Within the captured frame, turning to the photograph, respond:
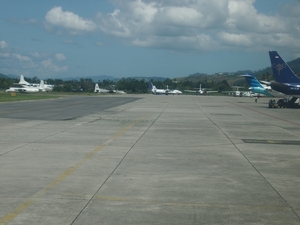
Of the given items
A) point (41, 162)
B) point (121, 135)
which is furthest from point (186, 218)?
point (121, 135)

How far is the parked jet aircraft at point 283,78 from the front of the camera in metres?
49.2

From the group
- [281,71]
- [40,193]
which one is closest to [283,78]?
[281,71]

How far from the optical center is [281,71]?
50219 mm

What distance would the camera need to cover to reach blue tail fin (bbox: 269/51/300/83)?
49844mm

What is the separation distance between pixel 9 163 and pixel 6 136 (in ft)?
21.6

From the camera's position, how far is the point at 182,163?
496 inches

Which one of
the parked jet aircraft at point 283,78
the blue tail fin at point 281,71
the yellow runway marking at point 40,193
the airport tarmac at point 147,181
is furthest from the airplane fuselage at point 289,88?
the yellow runway marking at point 40,193

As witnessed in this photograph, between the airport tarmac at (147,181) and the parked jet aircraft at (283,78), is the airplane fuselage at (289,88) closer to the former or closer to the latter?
the parked jet aircraft at (283,78)

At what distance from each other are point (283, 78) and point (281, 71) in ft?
2.61

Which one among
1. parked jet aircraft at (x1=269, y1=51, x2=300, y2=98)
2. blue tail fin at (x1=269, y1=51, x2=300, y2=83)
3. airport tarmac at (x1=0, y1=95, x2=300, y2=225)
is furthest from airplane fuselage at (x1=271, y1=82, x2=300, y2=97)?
airport tarmac at (x1=0, y1=95, x2=300, y2=225)

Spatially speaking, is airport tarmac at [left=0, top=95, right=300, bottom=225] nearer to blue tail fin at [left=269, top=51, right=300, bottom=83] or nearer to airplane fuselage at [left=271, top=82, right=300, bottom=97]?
airplane fuselage at [left=271, top=82, right=300, bottom=97]

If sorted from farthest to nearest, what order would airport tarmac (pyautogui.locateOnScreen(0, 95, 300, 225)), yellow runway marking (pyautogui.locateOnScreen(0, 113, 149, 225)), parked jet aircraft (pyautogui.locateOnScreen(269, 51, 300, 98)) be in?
parked jet aircraft (pyautogui.locateOnScreen(269, 51, 300, 98)) → airport tarmac (pyautogui.locateOnScreen(0, 95, 300, 225)) → yellow runway marking (pyautogui.locateOnScreen(0, 113, 149, 225))

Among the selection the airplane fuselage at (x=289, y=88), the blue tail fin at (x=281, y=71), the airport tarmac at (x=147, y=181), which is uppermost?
the blue tail fin at (x=281, y=71)

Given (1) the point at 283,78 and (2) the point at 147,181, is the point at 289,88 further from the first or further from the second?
(2) the point at 147,181
